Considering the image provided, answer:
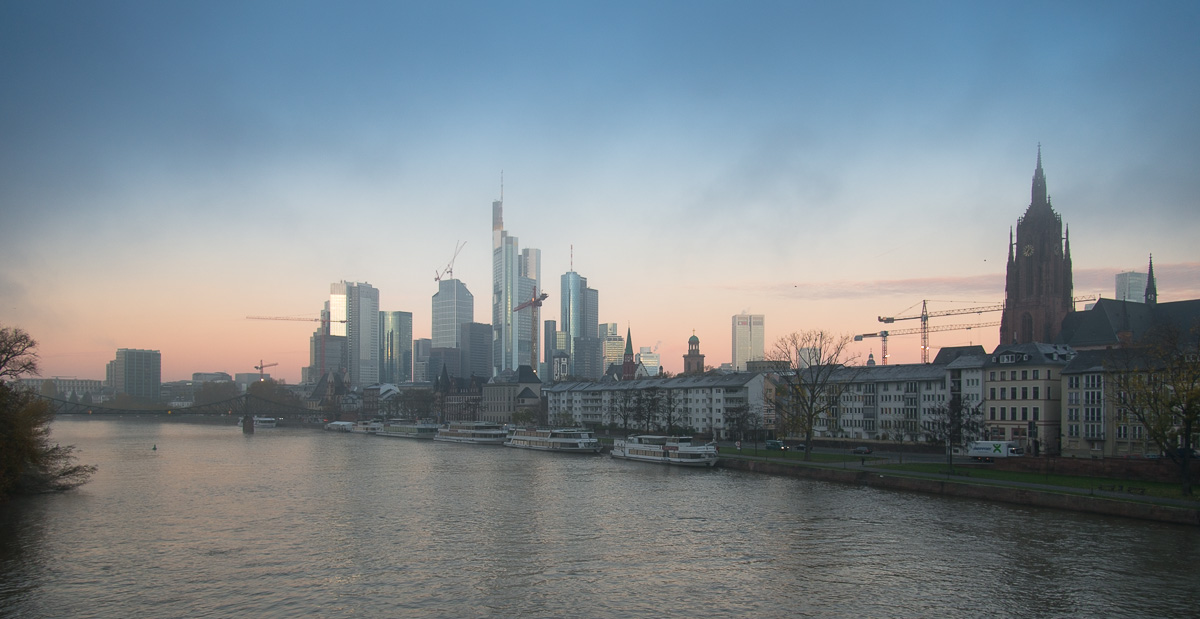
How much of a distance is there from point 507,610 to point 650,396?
103 m

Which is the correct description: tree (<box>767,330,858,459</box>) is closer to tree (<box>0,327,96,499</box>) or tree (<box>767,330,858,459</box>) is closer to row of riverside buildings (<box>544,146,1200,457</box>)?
row of riverside buildings (<box>544,146,1200,457</box>)

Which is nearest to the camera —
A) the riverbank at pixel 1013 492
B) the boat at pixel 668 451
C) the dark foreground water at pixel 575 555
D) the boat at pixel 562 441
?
the dark foreground water at pixel 575 555

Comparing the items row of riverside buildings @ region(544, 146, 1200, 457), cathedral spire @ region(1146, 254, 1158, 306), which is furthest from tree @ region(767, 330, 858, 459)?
cathedral spire @ region(1146, 254, 1158, 306)

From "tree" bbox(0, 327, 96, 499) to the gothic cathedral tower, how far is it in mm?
142023

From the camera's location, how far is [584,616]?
3066 cm

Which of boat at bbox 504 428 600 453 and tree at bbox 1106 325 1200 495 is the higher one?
tree at bbox 1106 325 1200 495

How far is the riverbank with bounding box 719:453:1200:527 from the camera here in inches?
1843

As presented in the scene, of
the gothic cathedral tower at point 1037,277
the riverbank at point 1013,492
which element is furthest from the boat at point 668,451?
the gothic cathedral tower at point 1037,277

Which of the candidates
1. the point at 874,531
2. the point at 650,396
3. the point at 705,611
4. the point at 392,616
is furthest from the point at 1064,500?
the point at 650,396

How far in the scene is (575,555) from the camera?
40938mm

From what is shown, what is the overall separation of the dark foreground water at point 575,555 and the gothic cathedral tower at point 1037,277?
100 m

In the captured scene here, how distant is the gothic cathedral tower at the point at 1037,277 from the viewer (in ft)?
480

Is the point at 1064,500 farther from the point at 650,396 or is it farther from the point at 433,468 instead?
the point at 650,396

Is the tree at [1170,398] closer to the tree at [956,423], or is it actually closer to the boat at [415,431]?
the tree at [956,423]
